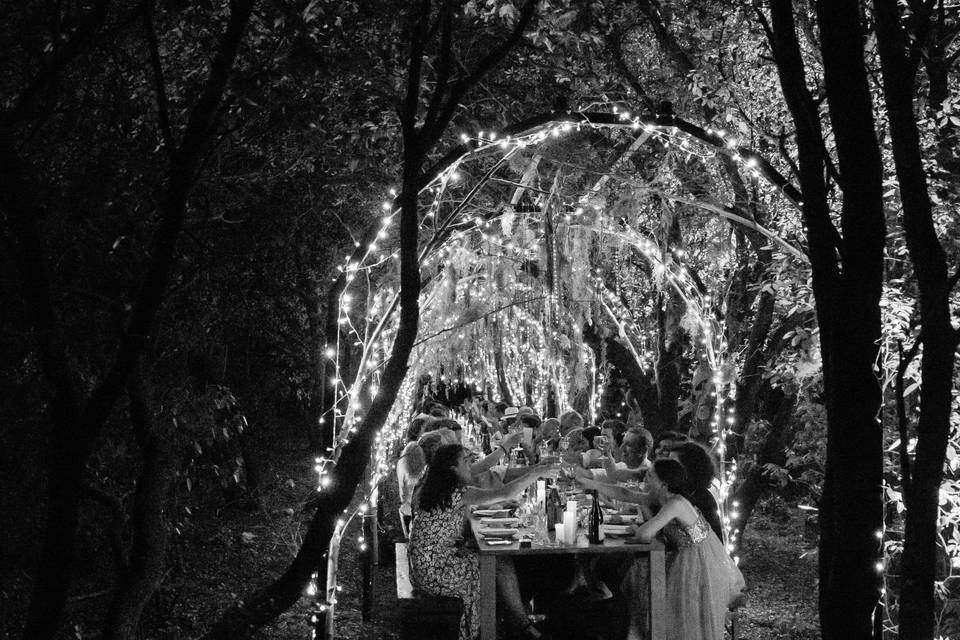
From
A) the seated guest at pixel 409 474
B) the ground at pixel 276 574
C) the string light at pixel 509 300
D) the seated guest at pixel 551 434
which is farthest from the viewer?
the seated guest at pixel 551 434

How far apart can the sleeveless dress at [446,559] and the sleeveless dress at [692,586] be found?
126 centimetres

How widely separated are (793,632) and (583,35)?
4980mm

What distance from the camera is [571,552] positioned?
5.75 meters

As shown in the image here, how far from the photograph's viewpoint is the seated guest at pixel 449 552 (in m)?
6.11

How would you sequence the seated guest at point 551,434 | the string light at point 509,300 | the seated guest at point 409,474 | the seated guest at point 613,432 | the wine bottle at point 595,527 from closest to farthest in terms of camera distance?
the wine bottle at point 595,527 → the string light at point 509,300 → the seated guest at point 409,474 → the seated guest at point 551,434 → the seated guest at point 613,432

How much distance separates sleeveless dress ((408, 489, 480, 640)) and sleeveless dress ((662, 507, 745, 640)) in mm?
1262

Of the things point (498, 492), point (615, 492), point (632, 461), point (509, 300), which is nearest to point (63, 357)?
point (498, 492)

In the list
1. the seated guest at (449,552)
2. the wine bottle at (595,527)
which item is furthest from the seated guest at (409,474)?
the wine bottle at (595,527)

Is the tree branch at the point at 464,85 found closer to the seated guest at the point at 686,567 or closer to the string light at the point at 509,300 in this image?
the string light at the point at 509,300

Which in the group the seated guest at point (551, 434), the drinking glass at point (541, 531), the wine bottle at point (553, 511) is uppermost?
the seated guest at point (551, 434)

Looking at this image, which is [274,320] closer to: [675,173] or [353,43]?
[675,173]

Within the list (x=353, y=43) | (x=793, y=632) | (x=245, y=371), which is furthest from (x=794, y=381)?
(x=245, y=371)

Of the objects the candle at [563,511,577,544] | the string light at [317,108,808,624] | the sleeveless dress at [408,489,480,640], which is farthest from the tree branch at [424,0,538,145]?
the sleeveless dress at [408,489,480,640]

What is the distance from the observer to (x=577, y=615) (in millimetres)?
6328
